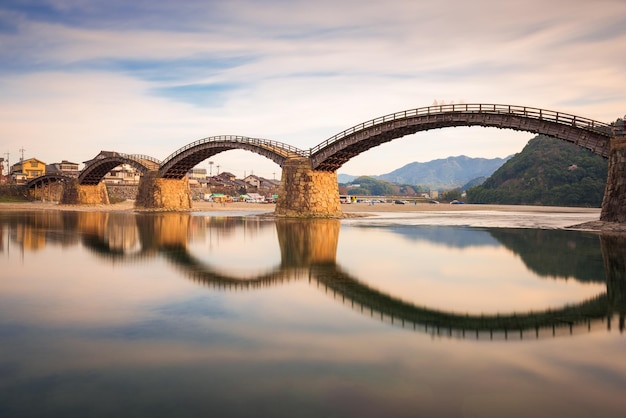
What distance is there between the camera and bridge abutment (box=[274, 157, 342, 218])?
56778mm

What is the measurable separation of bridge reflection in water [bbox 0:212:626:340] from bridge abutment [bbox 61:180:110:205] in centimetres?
6395

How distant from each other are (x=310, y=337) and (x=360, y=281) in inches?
306

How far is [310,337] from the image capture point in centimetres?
1090

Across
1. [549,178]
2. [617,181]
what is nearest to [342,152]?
[617,181]

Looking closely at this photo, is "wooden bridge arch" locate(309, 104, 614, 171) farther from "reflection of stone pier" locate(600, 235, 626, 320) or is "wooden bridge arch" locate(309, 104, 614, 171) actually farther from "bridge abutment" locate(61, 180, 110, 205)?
"bridge abutment" locate(61, 180, 110, 205)

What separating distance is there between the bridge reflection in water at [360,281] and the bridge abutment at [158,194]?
135 ft

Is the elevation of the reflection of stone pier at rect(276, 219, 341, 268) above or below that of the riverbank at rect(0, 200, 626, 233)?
below

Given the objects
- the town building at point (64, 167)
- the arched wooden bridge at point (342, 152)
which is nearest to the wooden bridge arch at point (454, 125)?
the arched wooden bridge at point (342, 152)

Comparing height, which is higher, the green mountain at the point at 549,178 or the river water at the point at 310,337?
the green mountain at the point at 549,178

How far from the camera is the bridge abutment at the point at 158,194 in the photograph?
78.8 m

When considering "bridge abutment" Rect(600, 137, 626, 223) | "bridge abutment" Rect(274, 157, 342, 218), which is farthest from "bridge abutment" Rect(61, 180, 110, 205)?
"bridge abutment" Rect(600, 137, 626, 223)

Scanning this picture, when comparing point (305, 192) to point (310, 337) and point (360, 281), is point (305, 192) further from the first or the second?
point (310, 337)

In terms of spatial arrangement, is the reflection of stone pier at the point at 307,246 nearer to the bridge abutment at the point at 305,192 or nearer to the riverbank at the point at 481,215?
the bridge abutment at the point at 305,192

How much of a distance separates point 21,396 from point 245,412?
3.45 metres
